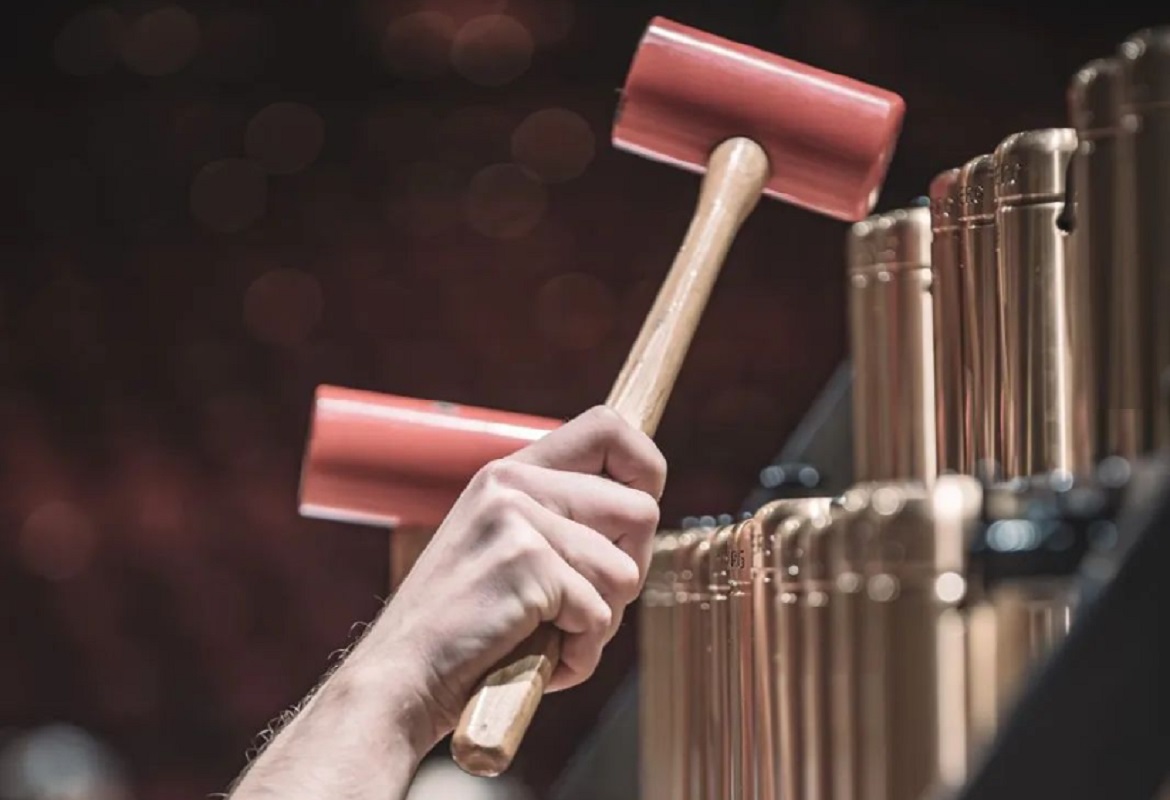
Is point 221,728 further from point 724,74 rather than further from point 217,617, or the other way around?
point 724,74

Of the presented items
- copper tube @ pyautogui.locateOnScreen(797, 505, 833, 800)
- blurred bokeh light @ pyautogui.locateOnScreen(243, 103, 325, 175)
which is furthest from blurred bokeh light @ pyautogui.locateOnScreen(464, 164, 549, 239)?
copper tube @ pyautogui.locateOnScreen(797, 505, 833, 800)

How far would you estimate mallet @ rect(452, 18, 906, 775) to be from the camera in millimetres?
1139

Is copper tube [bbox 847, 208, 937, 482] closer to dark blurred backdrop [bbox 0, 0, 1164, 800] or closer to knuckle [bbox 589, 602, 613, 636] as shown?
knuckle [bbox 589, 602, 613, 636]

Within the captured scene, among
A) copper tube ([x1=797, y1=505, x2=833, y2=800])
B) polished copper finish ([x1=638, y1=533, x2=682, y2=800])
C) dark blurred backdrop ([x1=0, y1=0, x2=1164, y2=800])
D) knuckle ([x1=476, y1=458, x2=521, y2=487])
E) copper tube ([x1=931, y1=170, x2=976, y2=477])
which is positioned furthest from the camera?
dark blurred backdrop ([x1=0, y1=0, x2=1164, y2=800])

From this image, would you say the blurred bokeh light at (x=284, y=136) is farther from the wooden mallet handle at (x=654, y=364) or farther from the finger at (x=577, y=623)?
the finger at (x=577, y=623)

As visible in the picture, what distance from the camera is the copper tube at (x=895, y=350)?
0.87 metres

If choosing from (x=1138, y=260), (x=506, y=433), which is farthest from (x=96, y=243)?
(x=1138, y=260)

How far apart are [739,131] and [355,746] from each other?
509 millimetres

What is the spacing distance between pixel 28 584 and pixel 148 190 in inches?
32.0

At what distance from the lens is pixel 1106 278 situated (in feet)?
2.04

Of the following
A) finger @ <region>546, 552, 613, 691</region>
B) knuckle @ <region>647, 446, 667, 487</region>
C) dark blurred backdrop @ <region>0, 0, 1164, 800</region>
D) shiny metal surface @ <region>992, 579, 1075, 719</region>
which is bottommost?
shiny metal surface @ <region>992, 579, 1075, 719</region>

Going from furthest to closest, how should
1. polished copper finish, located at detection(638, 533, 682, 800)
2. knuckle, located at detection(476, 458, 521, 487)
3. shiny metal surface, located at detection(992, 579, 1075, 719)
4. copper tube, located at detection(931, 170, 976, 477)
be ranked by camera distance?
polished copper finish, located at detection(638, 533, 682, 800) < knuckle, located at detection(476, 458, 521, 487) < copper tube, located at detection(931, 170, 976, 477) < shiny metal surface, located at detection(992, 579, 1075, 719)

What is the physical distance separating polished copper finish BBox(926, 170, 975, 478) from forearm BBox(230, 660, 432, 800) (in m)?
0.29

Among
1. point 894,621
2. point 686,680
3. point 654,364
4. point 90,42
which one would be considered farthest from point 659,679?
point 90,42
